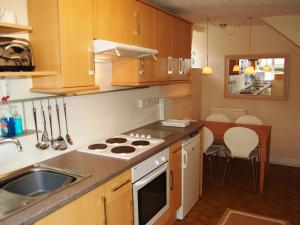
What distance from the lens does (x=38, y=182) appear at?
1914 mm

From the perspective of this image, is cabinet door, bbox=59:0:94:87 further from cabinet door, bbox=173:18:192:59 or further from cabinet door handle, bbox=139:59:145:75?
cabinet door, bbox=173:18:192:59

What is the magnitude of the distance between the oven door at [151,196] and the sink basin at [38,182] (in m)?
0.55

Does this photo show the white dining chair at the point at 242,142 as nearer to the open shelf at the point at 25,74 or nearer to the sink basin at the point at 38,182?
the sink basin at the point at 38,182

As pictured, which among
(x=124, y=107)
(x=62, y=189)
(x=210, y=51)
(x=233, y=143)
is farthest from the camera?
(x=210, y=51)

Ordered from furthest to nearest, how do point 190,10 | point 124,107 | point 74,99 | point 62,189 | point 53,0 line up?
point 190,10, point 124,107, point 74,99, point 53,0, point 62,189

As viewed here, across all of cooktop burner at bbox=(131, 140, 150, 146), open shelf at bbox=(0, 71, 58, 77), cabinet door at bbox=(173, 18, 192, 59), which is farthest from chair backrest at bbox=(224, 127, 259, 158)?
open shelf at bbox=(0, 71, 58, 77)

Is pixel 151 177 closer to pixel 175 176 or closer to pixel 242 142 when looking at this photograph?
pixel 175 176

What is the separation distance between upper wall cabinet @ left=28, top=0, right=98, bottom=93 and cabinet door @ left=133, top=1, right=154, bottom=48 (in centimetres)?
64

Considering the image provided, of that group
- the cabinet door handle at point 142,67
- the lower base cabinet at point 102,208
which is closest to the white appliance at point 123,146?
the lower base cabinet at point 102,208

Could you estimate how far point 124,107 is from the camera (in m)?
3.03

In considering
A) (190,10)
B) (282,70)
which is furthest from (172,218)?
(282,70)

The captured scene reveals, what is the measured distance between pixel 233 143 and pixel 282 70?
69.3 inches

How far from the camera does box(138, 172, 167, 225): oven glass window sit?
2.19 metres

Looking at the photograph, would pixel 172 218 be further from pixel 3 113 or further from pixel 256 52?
pixel 256 52
